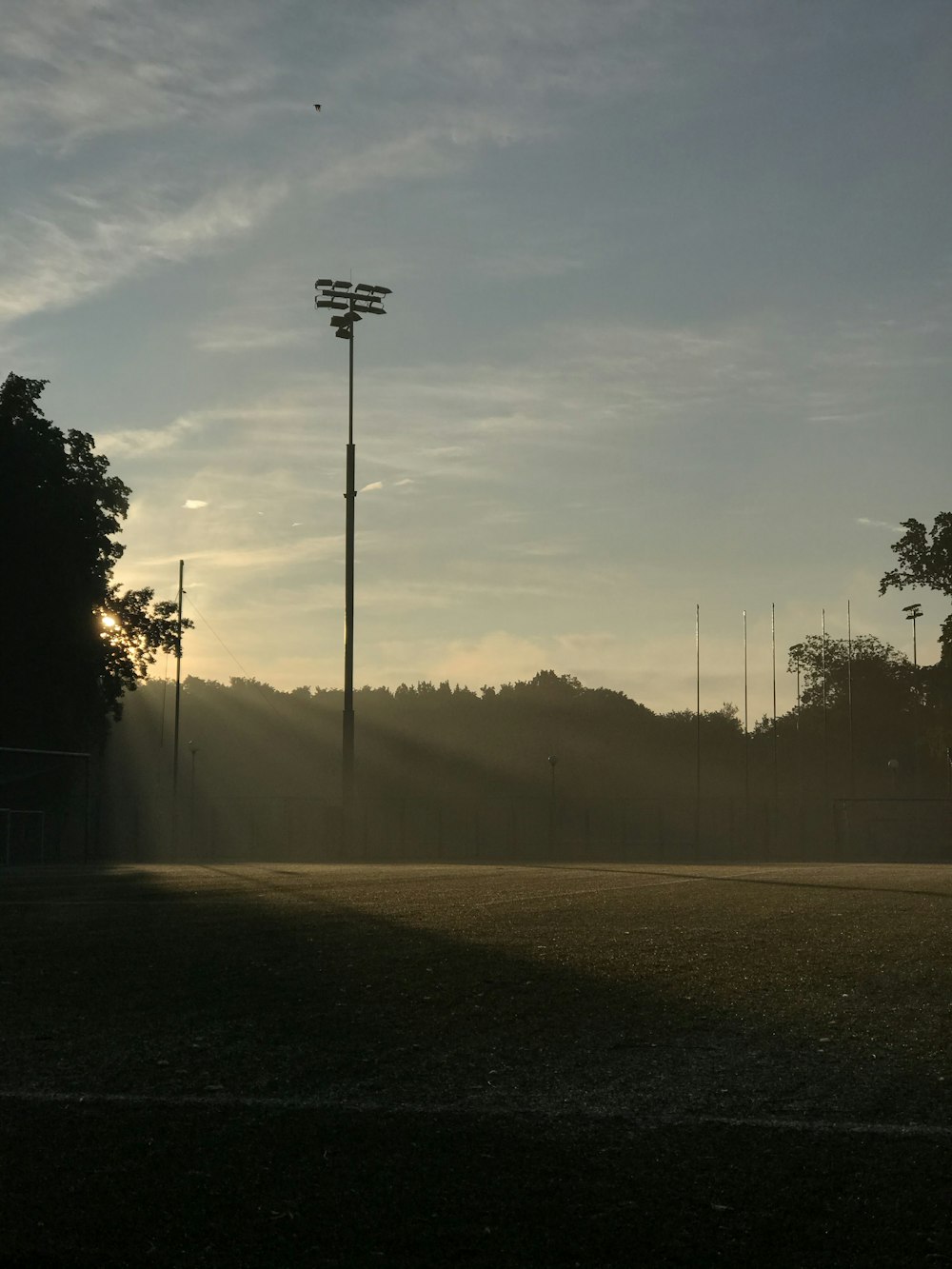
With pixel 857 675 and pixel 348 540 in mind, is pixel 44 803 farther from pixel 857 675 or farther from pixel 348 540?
pixel 857 675

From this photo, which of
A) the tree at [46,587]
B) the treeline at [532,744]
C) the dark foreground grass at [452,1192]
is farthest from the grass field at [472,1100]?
the treeline at [532,744]

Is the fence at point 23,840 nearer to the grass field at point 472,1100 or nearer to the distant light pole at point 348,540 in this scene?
the distant light pole at point 348,540

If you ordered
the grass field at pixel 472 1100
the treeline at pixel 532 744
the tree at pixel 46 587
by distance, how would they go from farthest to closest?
the treeline at pixel 532 744
the tree at pixel 46 587
the grass field at pixel 472 1100

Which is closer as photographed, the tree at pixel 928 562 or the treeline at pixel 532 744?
the tree at pixel 928 562

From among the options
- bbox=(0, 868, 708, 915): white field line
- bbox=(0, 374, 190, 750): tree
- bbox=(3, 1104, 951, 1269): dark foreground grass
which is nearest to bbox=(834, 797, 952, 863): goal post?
bbox=(0, 374, 190, 750): tree

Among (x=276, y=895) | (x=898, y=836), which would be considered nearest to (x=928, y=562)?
(x=898, y=836)

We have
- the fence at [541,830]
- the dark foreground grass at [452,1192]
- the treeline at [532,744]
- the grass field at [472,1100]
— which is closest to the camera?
the dark foreground grass at [452,1192]

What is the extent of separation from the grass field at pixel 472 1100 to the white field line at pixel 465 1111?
0.7 inches

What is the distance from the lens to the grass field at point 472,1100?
478 cm

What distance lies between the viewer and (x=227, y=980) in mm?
9414

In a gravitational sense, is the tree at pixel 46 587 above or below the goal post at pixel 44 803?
above

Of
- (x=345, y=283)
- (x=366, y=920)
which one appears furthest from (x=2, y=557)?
(x=366, y=920)

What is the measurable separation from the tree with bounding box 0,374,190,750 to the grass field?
34691mm

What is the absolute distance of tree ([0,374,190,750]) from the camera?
4497 centimetres
